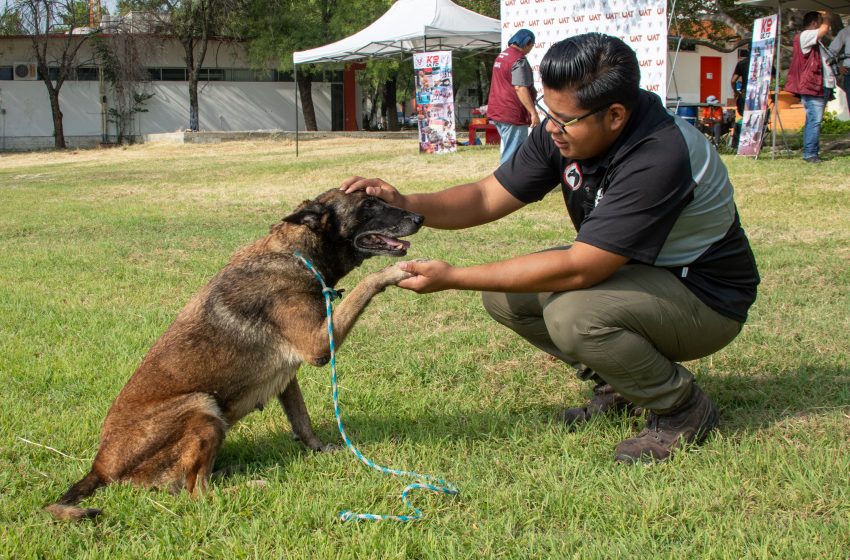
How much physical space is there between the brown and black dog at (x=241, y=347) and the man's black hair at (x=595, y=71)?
1024 millimetres

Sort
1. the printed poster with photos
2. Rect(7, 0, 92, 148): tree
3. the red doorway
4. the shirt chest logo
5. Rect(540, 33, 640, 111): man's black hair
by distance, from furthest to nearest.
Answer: the red doorway < Rect(7, 0, 92, 148): tree < the printed poster with photos < the shirt chest logo < Rect(540, 33, 640, 111): man's black hair

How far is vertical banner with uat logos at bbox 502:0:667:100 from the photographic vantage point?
41.1 ft

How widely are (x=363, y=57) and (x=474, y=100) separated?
81.1 feet

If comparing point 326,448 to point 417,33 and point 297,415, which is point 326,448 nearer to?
point 297,415

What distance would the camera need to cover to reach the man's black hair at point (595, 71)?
10.2 ft

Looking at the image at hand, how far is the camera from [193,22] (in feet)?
109

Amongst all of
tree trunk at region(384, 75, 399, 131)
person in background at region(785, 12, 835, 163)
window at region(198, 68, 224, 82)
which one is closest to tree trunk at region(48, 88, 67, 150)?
window at region(198, 68, 224, 82)

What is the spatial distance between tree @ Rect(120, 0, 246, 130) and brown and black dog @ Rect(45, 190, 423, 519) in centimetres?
3151

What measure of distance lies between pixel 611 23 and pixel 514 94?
2779 mm

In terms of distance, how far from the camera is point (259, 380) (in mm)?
3551

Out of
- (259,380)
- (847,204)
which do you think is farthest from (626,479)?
(847,204)

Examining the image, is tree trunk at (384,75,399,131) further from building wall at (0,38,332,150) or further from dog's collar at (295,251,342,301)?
dog's collar at (295,251,342,301)

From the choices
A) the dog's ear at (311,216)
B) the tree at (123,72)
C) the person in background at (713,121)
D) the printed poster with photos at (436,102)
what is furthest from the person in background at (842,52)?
the tree at (123,72)

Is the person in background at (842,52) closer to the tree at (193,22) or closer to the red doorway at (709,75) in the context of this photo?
the tree at (193,22)
